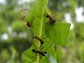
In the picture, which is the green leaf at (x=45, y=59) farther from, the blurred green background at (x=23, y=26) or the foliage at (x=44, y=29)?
the blurred green background at (x=23, y=26)

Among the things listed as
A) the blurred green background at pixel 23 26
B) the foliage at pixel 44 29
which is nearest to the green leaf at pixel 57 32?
the foliage at pixel 44 29

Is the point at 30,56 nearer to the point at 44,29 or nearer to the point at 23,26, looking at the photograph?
the point at 44,29

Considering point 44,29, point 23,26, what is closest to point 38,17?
point 44,29

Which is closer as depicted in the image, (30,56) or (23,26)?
(30,56)

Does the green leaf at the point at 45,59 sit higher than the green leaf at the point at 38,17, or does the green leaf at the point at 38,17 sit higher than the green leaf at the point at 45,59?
the green leaf at the point at 38,17

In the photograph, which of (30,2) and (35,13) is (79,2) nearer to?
(30,2)

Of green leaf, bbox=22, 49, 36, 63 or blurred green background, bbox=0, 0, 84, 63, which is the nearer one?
green leaf, bbox=22, 49, 36, 63

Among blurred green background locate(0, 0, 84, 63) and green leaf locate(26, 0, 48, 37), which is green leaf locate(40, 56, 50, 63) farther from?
blurred green background locate(0, 0, 84, 63)

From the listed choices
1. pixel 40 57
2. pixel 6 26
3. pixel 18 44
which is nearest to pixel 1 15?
pixel 6 26

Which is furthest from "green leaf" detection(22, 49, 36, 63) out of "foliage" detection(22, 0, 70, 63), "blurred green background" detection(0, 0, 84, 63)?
"blurred green background" detection(0, 0, 84, 63)
